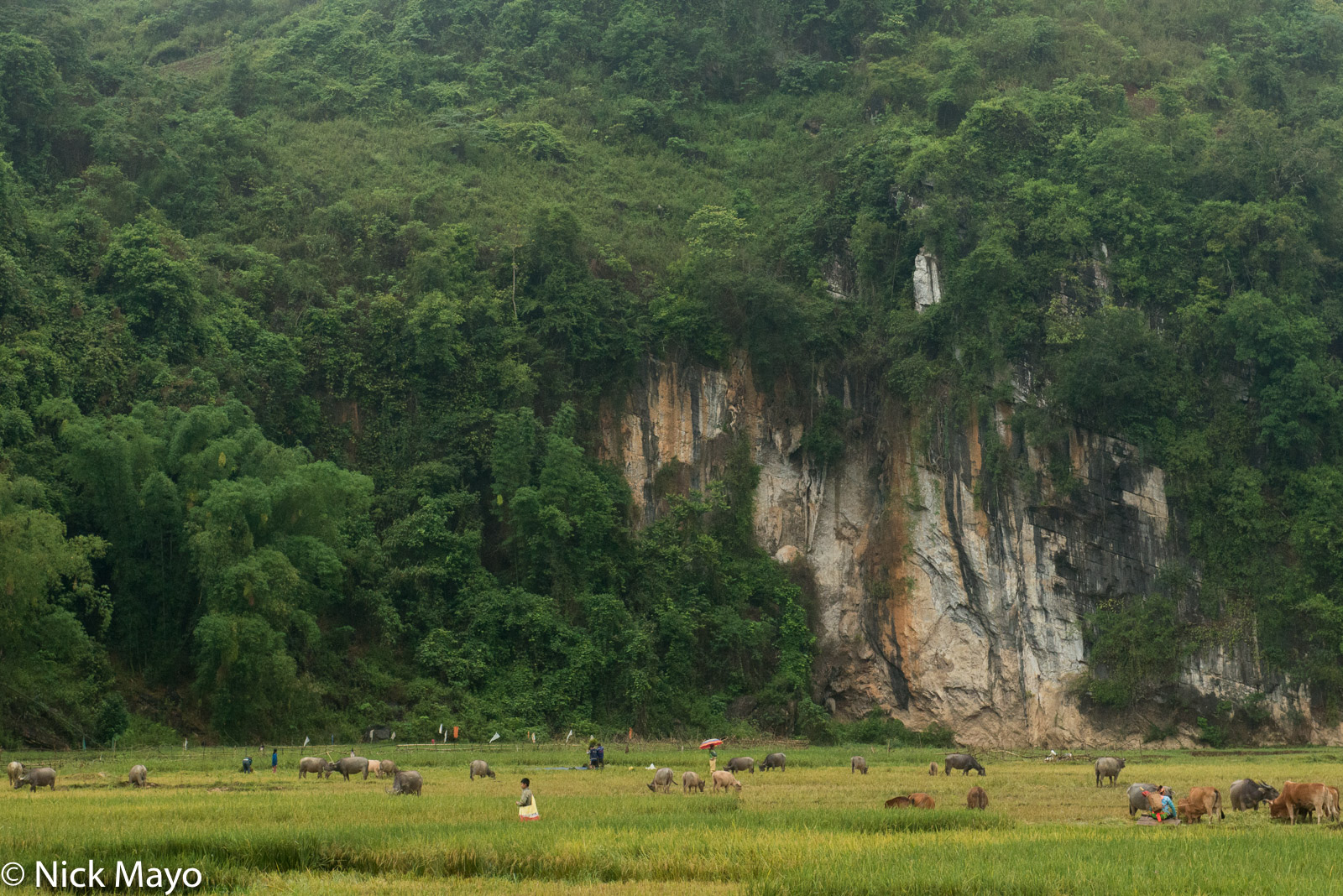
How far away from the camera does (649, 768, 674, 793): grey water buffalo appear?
63.6 ft

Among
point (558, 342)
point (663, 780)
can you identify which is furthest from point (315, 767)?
point (558, 342)

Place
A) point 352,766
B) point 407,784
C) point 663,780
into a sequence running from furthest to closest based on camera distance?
point 352,766
point 663,780
point 407,784

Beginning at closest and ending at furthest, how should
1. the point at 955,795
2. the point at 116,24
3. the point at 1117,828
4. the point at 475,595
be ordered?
the point at 1117,828
the point at 955,795
the point at 475,595
the point at 116,24

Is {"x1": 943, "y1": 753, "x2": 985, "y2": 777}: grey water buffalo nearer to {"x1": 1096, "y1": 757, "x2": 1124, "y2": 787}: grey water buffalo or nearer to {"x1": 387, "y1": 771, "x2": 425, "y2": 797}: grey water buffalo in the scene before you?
{"x1": 1096, "y1": 757, "x2": 1124, "y2": 787}: grey water buffalo

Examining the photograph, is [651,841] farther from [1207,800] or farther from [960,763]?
[960,763]

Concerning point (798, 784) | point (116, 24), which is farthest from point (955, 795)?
point (116, 24)

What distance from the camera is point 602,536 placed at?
34938 mm

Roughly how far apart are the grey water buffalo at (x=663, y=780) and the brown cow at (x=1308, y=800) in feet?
27.3

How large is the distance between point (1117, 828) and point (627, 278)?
87.9 ft

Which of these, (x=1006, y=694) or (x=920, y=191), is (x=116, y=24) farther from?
(x=1006, y=694)

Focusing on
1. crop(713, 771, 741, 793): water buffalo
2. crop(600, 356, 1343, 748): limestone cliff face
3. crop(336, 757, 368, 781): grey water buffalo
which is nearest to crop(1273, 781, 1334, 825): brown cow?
crop(713, 771, 741, 793): water buffalo

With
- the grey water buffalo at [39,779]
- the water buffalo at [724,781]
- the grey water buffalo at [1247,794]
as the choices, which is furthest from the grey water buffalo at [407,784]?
the grey water buffalo at [1247,794]

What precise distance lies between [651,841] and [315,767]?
33.2 ft

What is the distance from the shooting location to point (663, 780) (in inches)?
765
